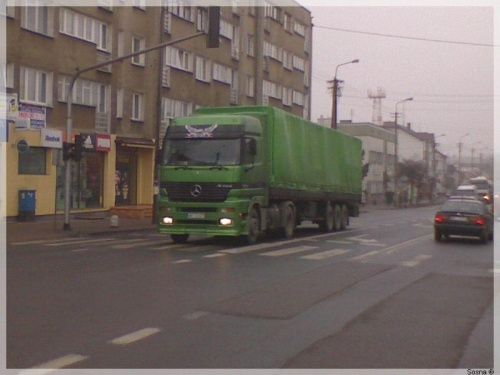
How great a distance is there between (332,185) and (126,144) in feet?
38.3

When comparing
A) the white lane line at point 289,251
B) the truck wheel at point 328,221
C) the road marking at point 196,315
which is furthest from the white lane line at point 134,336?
the truck wheel at point 328,221

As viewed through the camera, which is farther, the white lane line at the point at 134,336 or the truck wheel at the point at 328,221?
the truck wheel at the point at 328,221

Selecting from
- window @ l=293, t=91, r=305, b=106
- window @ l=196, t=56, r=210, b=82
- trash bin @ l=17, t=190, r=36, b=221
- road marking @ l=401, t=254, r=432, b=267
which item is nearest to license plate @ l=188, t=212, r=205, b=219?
road marking @ l=401, t=254, r=432, b=267

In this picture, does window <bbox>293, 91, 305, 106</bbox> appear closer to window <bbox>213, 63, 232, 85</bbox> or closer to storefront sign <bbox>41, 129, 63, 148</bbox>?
window <bbox>213, 63, 232, 85</bbox>

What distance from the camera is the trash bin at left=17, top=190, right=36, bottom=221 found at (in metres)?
27.8

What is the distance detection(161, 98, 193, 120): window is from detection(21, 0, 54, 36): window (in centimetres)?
929

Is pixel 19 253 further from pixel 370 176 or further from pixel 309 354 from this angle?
pixel 370 176

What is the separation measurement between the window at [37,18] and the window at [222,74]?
50.0 ft

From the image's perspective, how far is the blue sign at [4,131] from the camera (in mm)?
26188

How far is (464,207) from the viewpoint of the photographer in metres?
23.8

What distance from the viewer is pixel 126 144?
34844mm

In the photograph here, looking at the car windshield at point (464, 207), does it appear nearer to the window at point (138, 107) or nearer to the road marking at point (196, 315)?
the road marking at point (196, 315)

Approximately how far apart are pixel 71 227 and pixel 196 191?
342 inches

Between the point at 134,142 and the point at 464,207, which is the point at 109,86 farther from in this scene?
the point at 464,207
